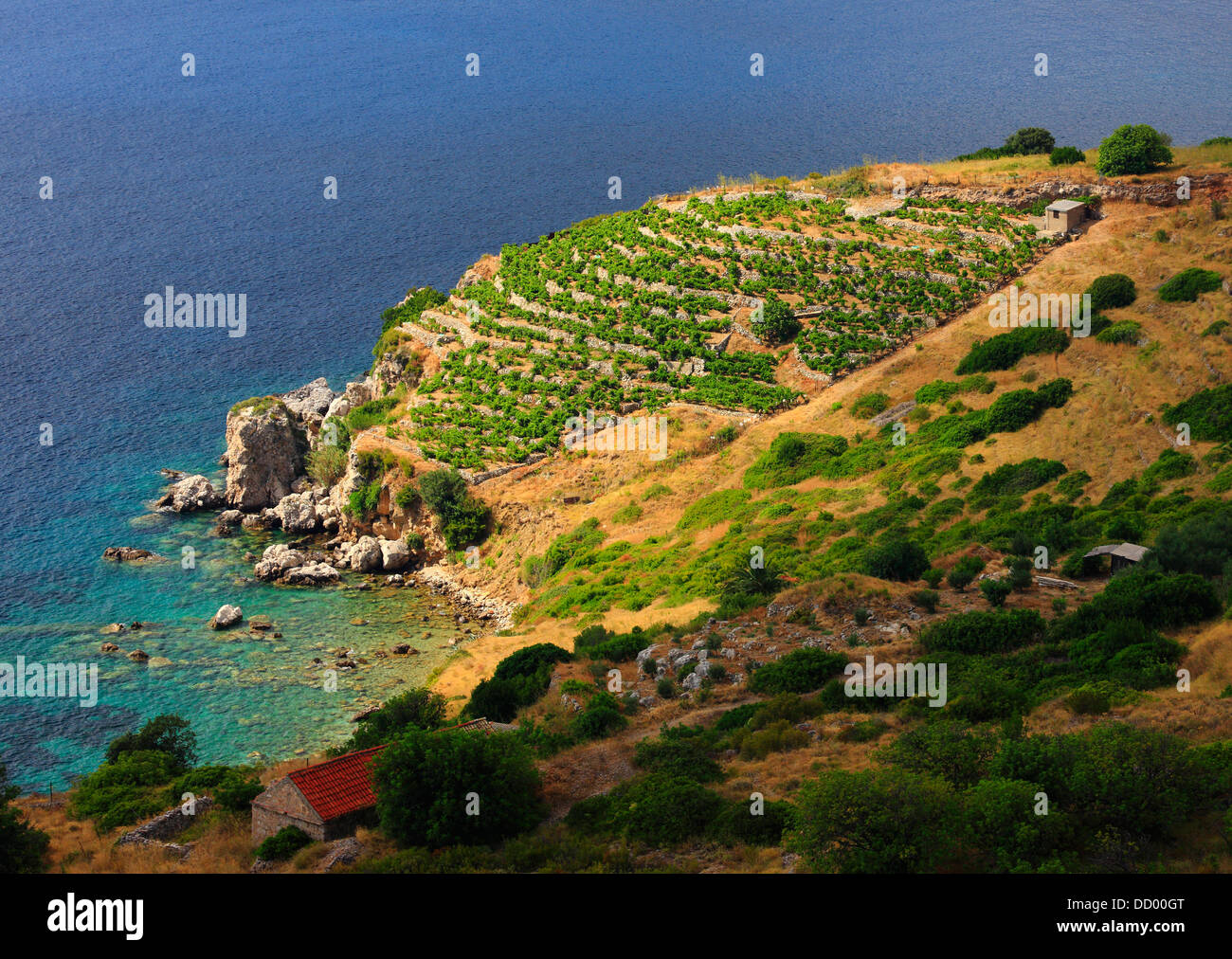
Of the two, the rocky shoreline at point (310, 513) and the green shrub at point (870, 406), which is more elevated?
the green shrub at point (870, 406)

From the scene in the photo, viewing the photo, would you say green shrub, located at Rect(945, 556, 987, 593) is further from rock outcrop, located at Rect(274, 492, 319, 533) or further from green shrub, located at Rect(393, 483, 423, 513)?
rock outcrop, located at Rect(274, 492, 319, 533)

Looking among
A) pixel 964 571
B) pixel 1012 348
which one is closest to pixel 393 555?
pixel 964 571

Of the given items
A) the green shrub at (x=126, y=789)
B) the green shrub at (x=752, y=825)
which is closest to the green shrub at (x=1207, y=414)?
the green shrub at (x=752, y=825)

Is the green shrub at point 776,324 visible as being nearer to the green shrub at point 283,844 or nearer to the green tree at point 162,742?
the green tree at point 162,742

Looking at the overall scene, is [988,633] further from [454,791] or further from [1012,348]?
[1012,348]

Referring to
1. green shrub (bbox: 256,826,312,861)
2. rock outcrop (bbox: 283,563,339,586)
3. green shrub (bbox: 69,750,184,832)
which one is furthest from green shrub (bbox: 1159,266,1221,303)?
green shrub (bbox: 69,750,184,832)

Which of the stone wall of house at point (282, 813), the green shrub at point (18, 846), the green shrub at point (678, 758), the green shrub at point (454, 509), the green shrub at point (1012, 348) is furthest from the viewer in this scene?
the green shrub at point (454, 509)
